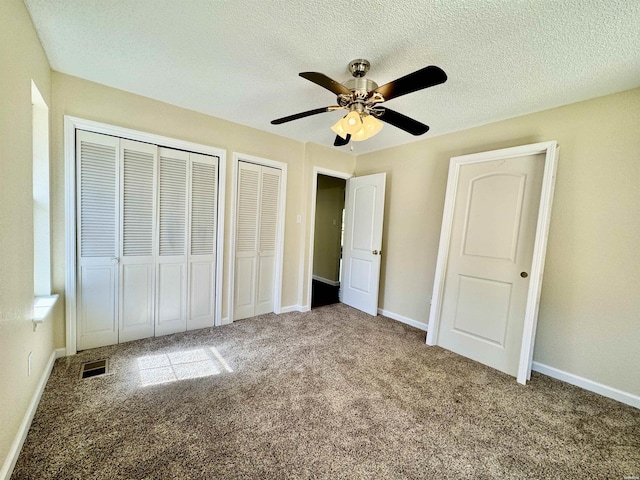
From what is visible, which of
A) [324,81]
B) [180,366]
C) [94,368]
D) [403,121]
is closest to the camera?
[324,81]

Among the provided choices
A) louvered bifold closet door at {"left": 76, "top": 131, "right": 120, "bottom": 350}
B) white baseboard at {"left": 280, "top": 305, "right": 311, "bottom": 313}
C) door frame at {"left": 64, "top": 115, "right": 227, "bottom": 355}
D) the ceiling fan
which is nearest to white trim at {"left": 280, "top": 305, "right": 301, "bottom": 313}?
white baseboard at {"left": 280, "top": 305, "right": 311, "bottom": 313}

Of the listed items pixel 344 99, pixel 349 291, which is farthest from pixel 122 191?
pixel 349 291

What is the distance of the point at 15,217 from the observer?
1.41 m

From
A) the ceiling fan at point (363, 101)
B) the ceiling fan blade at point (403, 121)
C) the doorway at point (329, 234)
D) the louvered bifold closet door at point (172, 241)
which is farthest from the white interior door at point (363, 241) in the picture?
the louvered bifold closet door at point (172, 241)

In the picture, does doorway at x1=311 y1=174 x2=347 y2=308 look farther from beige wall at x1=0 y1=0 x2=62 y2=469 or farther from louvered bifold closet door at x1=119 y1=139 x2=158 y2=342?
beige wall at x1=0 y1=0 x2=62 y2=469

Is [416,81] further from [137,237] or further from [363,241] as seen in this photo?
[137,237]

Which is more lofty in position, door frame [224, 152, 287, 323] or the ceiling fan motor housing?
the ceiling fan motor housing

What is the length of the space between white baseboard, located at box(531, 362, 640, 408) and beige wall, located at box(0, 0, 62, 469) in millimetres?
3752

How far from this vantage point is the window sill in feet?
5.63

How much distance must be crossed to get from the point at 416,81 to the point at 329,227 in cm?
422

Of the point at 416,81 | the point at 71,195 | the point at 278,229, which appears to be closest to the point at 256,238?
the point at 278,229

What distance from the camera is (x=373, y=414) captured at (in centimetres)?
181

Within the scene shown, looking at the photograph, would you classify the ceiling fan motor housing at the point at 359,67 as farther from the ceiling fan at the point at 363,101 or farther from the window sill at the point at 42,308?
the window sill at the point at 42,308

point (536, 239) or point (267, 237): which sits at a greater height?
point (536, 239)
